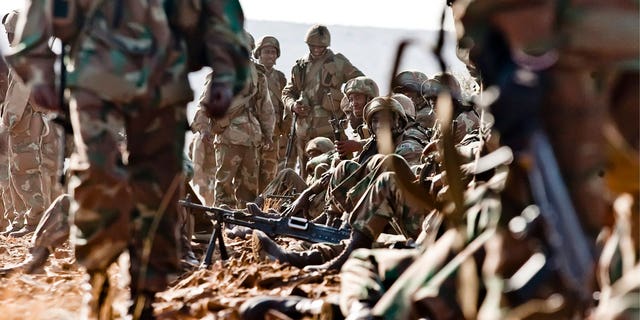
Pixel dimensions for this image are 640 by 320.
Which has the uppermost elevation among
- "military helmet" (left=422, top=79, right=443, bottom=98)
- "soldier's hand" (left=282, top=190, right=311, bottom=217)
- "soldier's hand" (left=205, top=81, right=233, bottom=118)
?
"soldier's hand" (left=205, top=81, right=233, bottom=118)

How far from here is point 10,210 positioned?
1529cm

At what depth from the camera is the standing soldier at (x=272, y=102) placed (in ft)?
47.9

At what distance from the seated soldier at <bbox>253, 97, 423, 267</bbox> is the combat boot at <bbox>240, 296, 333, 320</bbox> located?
235 cm

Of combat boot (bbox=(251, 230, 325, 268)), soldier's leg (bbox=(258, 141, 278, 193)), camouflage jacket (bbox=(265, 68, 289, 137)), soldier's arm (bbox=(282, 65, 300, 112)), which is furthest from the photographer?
camouflage jacket (bbox=(265, 68, 289, 137))

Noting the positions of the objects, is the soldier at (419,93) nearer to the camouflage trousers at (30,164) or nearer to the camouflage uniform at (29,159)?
the camouflage uniform at (29,159)

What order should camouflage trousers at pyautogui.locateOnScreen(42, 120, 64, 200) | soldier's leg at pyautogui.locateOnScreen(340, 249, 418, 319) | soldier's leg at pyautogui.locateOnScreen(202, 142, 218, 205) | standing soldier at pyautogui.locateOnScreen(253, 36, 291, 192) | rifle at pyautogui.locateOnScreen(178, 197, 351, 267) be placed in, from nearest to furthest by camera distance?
soldier's leg at pyautogui.locateOnScreen(340, 249, 418, 319) < rifle at pyautogui.locateOnScreen(178, 197, 351, 267) < camouflage trousers at pyautogui.locateOnScreen(42, 120, 64, 200) < standing soldier at pyautogui.locateOnScreen(253, 36, 291, 192) < soldier's leg at pyautogui.locateOnScreen(202, 142, 218, 205)

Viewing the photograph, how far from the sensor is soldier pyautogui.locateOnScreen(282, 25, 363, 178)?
585 inches

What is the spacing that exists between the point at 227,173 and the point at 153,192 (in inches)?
351

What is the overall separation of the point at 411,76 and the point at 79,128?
23.8ft

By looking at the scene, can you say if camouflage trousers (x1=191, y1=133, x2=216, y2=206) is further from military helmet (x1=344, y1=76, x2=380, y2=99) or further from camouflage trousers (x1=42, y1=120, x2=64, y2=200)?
military helmet (x1=344, y1=76, x2=380, y2=99)

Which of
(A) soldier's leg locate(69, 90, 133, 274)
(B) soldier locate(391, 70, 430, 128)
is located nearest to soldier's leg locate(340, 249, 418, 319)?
(A) soldier's leg locate(69, 90, 133, 274)

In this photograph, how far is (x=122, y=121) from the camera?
15.7 feet

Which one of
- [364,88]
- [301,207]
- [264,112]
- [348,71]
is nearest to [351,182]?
[301,207]

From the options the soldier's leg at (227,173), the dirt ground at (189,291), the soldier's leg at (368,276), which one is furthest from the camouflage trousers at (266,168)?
the soldier's leg at (368,276)
